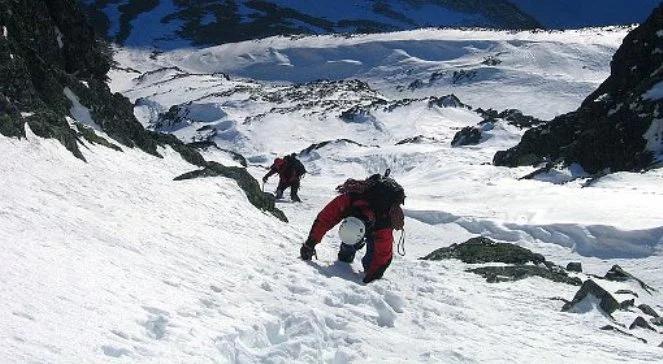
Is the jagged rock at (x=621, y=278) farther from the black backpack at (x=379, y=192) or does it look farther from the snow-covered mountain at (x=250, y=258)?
the black backpack at (x=379, y=192)

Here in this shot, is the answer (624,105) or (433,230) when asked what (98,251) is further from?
(624,105)

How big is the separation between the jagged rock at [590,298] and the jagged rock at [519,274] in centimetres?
163

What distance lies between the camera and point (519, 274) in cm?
1045

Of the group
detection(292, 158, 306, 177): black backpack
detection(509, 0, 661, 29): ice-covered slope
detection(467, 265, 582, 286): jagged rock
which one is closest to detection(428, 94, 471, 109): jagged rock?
detection(292, 158, 306, 177): black backpack

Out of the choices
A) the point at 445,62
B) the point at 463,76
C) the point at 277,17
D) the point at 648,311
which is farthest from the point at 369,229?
the point at 277,17

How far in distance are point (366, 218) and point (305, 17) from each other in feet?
514

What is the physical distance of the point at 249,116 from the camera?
63188 millimetres

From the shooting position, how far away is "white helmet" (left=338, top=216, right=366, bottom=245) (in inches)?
325

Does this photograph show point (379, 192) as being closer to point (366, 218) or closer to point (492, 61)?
point (366, 218)

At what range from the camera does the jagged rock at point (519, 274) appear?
10243mm

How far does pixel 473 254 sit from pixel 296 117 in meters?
48.4

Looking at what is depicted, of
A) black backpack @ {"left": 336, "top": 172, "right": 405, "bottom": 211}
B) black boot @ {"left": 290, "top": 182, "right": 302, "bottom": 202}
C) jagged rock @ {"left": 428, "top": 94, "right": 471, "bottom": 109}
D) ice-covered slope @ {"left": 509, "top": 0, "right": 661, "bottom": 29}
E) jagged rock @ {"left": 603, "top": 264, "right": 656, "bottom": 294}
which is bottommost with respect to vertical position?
jagged rock @ {"left": 428, "top": 94, "right": 471, "bottom": 109}

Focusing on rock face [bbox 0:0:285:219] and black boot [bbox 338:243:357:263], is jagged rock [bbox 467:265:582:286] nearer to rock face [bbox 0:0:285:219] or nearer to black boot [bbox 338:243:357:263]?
black boot [bbox 338:243:357:263]

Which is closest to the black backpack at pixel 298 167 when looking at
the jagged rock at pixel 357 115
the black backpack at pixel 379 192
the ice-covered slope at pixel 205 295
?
the ice-covered slope at pixel 205 295
